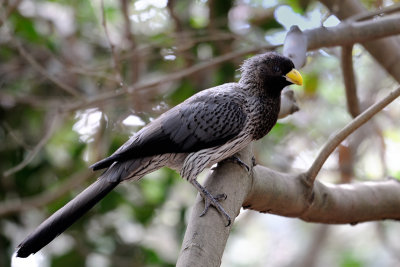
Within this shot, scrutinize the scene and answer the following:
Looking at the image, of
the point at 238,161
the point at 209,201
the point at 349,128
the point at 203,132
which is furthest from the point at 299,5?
the point at 209,201

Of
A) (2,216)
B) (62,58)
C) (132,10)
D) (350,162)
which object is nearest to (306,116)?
(350,162)

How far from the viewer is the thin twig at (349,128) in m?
2.65

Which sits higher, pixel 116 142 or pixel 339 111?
pixel 116 142

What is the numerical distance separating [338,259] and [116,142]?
379 centimetres

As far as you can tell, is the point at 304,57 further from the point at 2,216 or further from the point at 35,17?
the point at 35,17

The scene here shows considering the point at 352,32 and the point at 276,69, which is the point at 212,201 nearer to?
the point at 276,69

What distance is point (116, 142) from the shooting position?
182 inches

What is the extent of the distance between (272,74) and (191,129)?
561 mm

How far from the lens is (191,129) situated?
2.97 meters

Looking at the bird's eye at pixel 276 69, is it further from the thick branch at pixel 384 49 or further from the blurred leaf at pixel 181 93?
the blurred leaf at pixel 181 93

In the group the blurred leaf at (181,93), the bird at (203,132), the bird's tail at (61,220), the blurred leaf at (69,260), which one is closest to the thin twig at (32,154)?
the bird at (203,132)

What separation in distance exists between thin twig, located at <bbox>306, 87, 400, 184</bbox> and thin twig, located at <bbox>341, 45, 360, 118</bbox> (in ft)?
3.05

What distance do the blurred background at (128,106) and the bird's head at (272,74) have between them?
67cm

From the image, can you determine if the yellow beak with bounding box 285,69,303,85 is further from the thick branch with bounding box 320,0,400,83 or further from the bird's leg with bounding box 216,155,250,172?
the thick branch with bounding box 320,0,400,83
